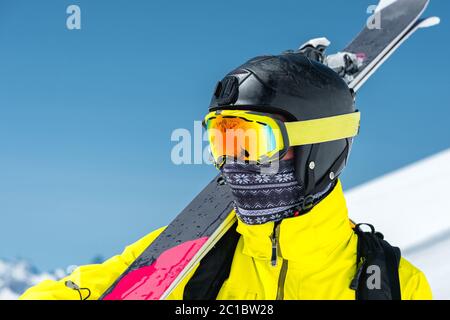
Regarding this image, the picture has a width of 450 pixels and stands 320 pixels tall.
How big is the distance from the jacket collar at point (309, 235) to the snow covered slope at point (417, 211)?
138cm

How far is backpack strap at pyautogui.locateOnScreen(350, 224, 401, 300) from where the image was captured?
198 cm

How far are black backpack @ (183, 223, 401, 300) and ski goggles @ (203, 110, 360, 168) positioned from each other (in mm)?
405

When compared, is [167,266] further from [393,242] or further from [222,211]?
[393,242]

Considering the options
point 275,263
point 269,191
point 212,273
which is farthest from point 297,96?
point 212,273

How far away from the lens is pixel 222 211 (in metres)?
2.52

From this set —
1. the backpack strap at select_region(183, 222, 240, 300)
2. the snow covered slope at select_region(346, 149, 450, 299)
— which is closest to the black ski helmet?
the backpack strap at select_region(183, 222, 240, 300)

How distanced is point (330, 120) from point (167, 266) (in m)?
0.92

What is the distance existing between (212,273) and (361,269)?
1.93 ft

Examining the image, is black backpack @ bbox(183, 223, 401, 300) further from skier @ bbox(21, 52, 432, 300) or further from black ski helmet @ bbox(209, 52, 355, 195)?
black ski helmet @ bbox(209, 52, 355, 195)

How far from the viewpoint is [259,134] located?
202cm

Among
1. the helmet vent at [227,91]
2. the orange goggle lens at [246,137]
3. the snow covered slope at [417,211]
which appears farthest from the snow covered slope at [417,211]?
the helmet vent at [227,91]

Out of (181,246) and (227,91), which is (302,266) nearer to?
(181,246)

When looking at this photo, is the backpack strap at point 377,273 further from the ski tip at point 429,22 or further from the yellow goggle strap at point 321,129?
the ski tip at point 429,22
